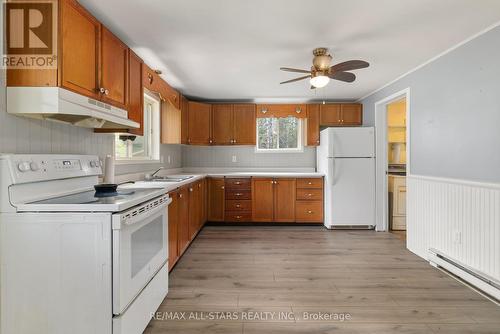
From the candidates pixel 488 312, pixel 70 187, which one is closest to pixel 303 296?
Result: pixel 488 312

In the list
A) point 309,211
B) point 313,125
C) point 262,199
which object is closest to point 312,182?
point 309,211

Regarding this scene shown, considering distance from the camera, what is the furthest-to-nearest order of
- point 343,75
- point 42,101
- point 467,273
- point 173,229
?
point 343,75 < point 173,229 < point 467,273 < point 42,101

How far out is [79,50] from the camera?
173 centimetres

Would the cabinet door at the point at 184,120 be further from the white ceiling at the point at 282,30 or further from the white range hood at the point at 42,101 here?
the white range hood at the point at 42,101

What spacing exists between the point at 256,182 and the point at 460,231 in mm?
2740

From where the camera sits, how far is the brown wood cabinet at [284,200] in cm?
452

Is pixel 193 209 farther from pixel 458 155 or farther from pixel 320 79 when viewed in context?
pixel 458 155

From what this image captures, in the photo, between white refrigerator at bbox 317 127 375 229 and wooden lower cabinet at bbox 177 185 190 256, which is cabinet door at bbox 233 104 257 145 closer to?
white refrigerator at bbox 317 127 375 229

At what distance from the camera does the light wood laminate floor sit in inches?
73.6

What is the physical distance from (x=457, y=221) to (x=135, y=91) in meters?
3.27

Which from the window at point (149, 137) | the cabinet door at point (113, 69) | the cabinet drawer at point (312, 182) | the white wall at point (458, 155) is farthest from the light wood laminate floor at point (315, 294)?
the cabinet door at point (113, 69)

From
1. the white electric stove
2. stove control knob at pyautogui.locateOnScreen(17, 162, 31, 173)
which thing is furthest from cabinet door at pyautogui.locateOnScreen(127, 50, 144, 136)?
the white electric stove

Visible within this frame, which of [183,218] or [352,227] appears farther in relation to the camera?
[352,227]

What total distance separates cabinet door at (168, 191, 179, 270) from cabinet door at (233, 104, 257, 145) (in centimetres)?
230
